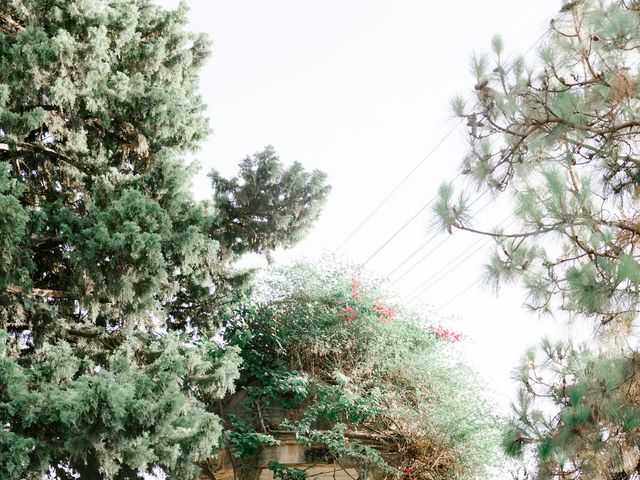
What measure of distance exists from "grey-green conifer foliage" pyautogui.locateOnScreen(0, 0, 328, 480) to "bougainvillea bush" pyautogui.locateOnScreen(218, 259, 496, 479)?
70cm

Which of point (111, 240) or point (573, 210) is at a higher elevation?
Answer: point (111, 240)

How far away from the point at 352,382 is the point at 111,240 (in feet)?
11.0

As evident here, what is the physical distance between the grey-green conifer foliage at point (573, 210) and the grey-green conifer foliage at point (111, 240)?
2.57 metres

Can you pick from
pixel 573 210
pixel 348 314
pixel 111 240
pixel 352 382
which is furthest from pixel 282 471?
pixel 573 210

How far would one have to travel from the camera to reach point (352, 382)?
24.0 feet

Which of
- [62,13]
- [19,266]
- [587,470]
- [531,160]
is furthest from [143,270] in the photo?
[587,470]

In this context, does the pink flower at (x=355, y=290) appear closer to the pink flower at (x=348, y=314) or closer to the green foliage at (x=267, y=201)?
the pink flower at (x=348, y=314)

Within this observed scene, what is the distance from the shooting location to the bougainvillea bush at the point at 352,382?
6.79 meters

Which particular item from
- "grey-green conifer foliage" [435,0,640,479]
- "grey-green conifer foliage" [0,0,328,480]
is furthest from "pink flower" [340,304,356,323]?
"grey-green conifer foliage" [435,0,640,479]

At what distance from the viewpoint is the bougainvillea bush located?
6785 millimetres

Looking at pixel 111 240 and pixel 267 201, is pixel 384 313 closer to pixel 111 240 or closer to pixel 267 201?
pixel 267 201

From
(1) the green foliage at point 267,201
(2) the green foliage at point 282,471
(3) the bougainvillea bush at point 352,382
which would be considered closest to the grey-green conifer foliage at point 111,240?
(1) the green foliage at point 267,201

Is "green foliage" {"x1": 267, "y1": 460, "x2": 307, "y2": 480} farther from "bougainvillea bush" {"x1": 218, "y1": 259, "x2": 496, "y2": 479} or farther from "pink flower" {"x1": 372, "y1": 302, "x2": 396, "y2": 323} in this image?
"pink flower" {"x1": 372, "y1": 302, "x2": 396, "y2": 323}

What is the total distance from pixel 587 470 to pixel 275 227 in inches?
142
